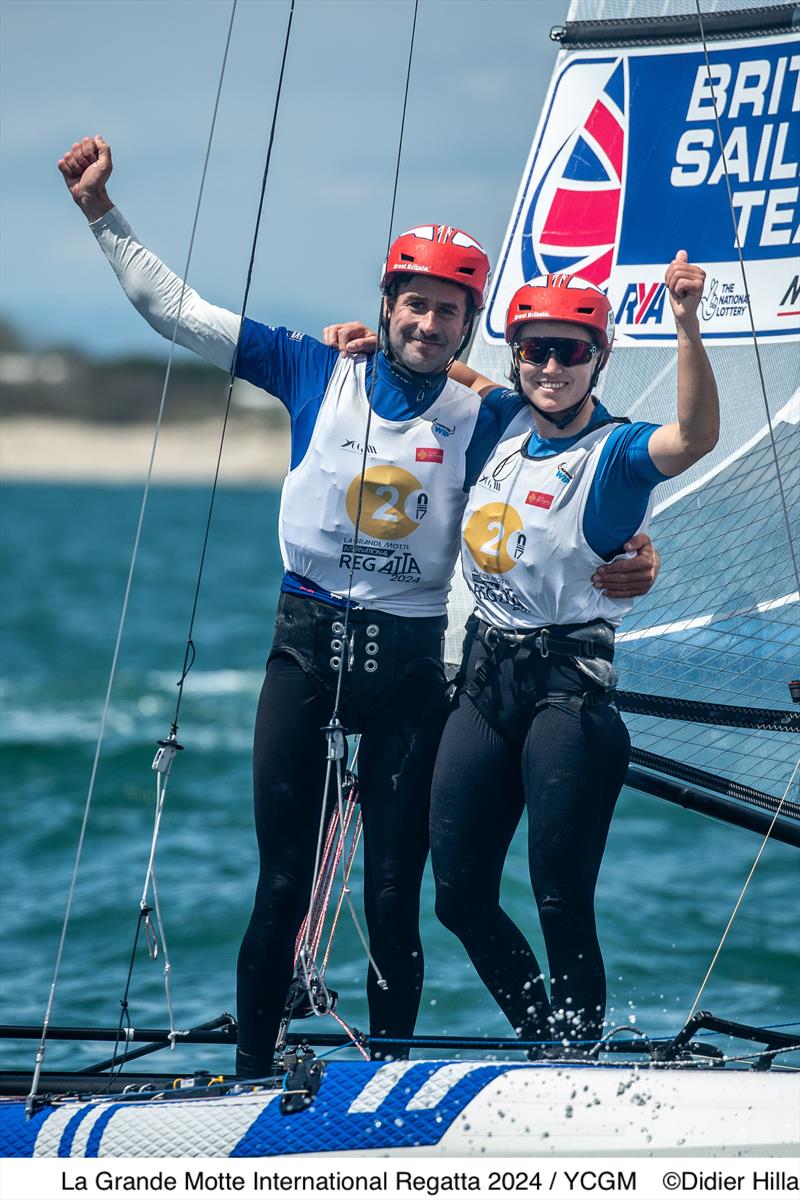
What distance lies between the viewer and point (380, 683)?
2.97 metres

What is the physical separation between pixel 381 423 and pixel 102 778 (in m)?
9.74

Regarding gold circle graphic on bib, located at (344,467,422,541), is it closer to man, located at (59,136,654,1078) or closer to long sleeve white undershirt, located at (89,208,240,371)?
man, located at (59,136,654,1078)

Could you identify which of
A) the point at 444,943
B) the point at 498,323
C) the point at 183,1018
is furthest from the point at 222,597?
the point at 498,323

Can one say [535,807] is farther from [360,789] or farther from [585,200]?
[585,200]

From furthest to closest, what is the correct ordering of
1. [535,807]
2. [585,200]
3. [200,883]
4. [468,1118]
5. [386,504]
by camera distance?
[200,883] → [585,200] → [386,504] → [535,807] → [468,1118]

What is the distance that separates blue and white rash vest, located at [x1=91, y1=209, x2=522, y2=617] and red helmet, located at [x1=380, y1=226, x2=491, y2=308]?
191 mm

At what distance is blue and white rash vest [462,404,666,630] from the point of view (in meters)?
2.80

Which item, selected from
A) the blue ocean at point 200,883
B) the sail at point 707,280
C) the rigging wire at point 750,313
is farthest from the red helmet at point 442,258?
the blue ocean at point 200,883

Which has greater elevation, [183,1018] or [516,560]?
[516,560]

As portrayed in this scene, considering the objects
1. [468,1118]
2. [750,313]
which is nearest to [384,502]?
[468,1118]

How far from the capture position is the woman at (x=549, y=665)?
2803 mm

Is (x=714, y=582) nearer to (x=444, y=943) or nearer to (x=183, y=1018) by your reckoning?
(x=183, y=1018)

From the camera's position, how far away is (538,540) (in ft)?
9.27

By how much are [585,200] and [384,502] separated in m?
1.45
